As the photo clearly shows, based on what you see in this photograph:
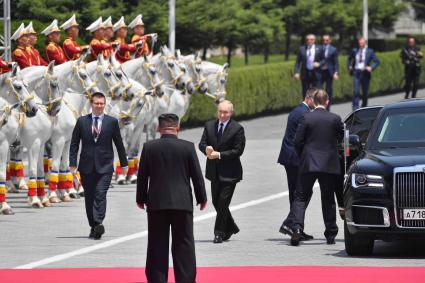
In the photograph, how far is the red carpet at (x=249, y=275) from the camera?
14.9 metres

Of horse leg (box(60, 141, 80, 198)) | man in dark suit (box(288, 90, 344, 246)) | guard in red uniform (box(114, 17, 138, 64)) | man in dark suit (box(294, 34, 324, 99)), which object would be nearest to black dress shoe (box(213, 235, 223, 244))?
man in dark suit (box(288, 90, 344, 246))

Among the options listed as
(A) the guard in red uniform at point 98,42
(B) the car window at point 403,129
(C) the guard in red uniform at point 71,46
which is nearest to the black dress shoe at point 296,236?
(B) the car window at point 403,129

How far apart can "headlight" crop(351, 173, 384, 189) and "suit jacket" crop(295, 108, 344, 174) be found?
1197mm

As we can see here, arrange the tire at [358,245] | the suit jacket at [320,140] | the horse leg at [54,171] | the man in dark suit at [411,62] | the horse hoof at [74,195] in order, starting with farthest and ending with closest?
the man in dark suit at [411,62] → the horse hoof at [74,195] → the horse leg at [54,171] → the suit jacket at [320,140] → the tire at [358,245]

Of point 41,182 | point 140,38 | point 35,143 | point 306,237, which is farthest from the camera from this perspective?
point 140,38

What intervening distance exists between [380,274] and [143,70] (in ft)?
47.1

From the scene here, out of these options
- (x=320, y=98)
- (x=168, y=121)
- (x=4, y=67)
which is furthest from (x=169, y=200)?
(x=4, y=67)

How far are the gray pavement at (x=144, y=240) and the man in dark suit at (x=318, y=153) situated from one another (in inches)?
12.3

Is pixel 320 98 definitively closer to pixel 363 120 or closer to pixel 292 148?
pixel 292 148

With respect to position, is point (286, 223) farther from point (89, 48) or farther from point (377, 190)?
point (89, 48)

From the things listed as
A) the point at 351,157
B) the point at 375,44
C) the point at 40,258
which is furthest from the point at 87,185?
the point at 375,44

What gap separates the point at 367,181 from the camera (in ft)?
54.7

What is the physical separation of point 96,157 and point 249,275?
435 cm

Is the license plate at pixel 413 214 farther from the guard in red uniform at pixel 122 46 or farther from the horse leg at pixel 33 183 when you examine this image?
the guard in red uniform at pixel 122 46
